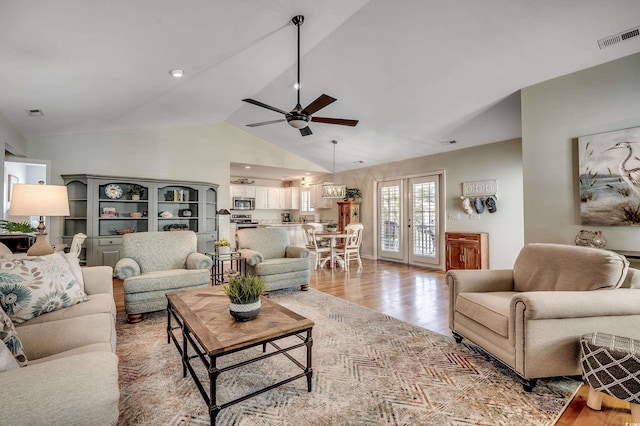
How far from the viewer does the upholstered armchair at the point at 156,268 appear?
3188 millimetres

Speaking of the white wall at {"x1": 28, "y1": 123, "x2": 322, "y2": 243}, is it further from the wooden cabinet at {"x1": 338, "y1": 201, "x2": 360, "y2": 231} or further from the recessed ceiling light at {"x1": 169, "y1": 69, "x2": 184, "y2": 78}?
the recessed ceiling light at {"x1": 169, "y1": 69, "x2": 184, "y2": 78}

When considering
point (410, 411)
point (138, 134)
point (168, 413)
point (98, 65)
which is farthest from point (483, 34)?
point (138, 134)

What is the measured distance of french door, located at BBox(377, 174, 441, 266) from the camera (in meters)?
6.39

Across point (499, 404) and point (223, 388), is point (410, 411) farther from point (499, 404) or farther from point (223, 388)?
point (223, 388)

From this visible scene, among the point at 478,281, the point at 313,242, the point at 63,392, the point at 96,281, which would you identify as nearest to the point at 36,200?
the point at 96,281

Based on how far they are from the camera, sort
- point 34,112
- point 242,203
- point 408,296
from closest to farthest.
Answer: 1. point 34,112
2. point 408,296
3. point 242,203

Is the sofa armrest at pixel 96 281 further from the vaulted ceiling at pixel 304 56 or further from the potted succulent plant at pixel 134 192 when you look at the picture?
the potted succulent plant at pixel 134 192

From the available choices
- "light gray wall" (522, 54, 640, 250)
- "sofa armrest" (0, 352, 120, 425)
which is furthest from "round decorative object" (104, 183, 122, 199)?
"light gray wall" (522, 54, 640, 250)

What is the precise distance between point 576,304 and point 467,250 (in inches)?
143

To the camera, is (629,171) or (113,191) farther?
(113,191)

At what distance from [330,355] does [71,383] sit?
1.84 meters

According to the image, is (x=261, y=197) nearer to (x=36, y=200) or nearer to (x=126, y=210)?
(x=126, y=210)

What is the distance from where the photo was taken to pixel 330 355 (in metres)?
2.44

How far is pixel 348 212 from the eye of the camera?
7.84 m
